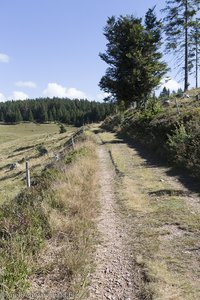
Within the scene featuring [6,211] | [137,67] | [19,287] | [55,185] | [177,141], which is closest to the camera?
[19,287]

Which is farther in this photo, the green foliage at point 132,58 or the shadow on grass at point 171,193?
the green foliage at point 132,58

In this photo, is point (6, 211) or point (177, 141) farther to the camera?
point (177, 141)

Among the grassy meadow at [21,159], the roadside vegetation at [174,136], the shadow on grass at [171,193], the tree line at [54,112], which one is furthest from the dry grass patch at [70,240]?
the tree line at [54,112]

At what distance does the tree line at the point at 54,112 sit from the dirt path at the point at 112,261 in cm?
12661

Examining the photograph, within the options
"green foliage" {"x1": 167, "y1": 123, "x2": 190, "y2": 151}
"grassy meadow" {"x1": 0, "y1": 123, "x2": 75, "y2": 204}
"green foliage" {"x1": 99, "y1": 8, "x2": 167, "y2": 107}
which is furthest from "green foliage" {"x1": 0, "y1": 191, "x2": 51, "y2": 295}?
"green foliage" {"x1": 99, "y1": 8, "x2": 167, "y2": 107}

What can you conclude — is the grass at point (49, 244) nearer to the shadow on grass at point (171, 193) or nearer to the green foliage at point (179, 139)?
the shadow on grass at point (171, 193)

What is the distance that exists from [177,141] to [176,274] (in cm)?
1033

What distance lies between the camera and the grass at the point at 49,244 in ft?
15.1

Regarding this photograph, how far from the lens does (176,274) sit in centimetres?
499

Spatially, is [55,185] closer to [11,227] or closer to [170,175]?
[11,227]

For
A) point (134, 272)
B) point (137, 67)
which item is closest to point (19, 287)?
point (134, 272)

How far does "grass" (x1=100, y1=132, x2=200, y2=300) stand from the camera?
15.4 ft

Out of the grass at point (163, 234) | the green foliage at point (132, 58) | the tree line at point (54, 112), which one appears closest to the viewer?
the grass at point (163, 234)

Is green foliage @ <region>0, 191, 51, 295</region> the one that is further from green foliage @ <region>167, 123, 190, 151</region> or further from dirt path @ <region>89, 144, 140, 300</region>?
green foliage @ <region>167, 123, 190, 151</region>
